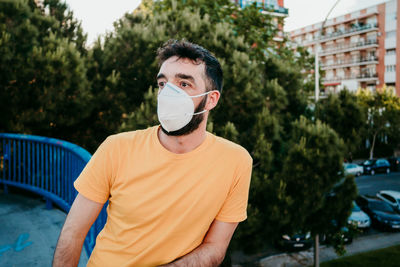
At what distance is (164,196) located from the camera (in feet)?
5.64

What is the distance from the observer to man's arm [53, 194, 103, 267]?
172 cm

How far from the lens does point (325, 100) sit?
966cm

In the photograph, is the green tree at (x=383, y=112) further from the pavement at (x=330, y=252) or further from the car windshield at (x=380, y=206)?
the pavement at (x=330, y=252)

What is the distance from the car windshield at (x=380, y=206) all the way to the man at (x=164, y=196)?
18.6 meters

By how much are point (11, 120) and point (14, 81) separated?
84 cm

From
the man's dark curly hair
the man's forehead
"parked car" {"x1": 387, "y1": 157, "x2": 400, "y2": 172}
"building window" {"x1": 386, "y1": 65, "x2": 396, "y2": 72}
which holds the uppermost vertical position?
"building window" {"x1": 386, "y1": 65, "x2": 396, "y2": 72}

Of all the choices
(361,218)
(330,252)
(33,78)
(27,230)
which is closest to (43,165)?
(27,230)

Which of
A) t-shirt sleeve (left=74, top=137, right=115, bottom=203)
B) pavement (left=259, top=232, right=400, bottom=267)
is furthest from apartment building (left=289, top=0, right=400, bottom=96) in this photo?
t-shirt sleeve (left=74, top=137, right=115, bottom=203)

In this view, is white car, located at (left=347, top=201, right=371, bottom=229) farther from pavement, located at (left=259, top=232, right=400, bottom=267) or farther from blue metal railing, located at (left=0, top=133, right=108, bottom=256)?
blue metal railing, located at (left=0, top=133, right=108, bottom=256)

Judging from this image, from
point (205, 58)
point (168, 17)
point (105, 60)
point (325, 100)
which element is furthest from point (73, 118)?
point (325, 100)

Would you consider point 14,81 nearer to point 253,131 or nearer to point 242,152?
point 253,131

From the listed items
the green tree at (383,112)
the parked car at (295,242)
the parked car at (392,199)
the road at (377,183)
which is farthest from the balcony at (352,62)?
the parked car at (295,242)

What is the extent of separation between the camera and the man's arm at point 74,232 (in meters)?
1.72

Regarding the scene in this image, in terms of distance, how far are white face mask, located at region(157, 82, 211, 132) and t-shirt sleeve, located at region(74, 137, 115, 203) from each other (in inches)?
15.1
